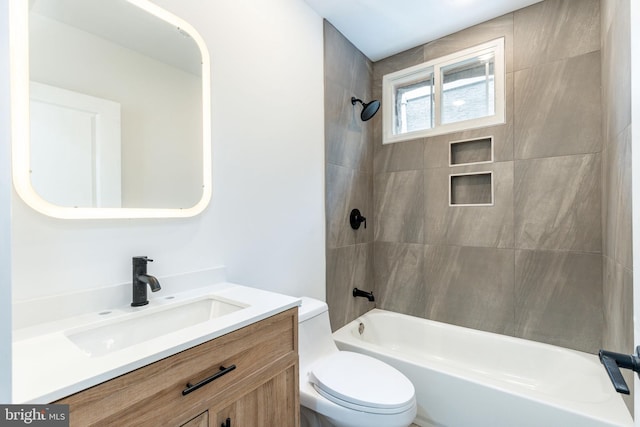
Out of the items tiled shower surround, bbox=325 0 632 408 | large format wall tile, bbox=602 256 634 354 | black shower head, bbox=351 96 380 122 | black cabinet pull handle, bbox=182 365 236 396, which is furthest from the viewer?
black shower head, bbox=351 96 380 122

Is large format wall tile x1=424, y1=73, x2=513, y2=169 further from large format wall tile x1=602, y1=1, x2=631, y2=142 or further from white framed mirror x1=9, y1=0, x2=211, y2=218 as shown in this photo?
white framed mirror x1=9, y1=0, x2=211, y2=218

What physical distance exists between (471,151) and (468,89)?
0.50 m

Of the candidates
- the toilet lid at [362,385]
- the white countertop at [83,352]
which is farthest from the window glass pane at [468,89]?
the white countertop at [83,352]

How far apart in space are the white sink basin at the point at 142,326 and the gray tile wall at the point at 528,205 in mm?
1776

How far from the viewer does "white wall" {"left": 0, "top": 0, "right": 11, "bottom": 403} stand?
0.35 metres

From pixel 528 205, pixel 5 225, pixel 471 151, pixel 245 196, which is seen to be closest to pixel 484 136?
pixel 471 151

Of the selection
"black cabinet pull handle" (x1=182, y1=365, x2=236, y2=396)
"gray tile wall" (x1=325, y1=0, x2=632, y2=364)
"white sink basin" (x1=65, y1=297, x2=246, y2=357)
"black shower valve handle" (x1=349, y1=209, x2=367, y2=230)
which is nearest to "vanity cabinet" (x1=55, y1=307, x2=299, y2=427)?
"black cabinet pull handle" (x1=182, y1=365, x2=236, y2=396)

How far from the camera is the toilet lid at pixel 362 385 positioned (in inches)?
49.8

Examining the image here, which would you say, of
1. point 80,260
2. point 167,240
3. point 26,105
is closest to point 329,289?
point 167,240

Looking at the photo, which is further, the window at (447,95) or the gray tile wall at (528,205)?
the window at (447,95)

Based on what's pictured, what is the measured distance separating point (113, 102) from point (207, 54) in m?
0.49

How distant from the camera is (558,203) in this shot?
192 centimetres

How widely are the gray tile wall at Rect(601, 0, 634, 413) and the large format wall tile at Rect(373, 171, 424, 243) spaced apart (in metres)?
1.11

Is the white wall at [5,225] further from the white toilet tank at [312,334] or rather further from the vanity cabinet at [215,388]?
the white toilet tank at [312,334]
